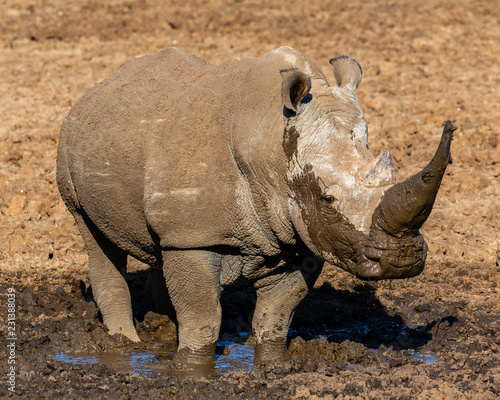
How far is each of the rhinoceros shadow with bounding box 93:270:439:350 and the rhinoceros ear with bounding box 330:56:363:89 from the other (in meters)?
2.46

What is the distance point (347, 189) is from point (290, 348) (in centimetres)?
228

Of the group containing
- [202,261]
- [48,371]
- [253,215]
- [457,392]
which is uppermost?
[253,215]

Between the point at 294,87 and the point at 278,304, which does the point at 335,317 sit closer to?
the point at 278,304

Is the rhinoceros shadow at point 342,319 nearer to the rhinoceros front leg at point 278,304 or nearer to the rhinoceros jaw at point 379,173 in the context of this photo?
the rhinoceros front leg at point 278,304

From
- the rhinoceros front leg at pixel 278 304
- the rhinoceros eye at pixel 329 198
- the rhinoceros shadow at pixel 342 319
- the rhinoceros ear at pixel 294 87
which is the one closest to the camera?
the rhinoceros eye at pixel 329 198

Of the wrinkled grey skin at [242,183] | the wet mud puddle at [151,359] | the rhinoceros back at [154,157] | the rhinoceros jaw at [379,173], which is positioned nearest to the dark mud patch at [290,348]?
the wet mud puddle at [151,359]

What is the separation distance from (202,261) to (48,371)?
56.1 inches

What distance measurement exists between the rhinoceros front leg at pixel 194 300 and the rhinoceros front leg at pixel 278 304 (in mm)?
473

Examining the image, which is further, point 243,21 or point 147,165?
point 243,21

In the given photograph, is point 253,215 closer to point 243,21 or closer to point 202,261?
point 202,261

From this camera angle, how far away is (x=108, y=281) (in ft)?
24.6

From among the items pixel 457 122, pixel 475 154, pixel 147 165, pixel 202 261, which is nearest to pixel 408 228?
pixel 202 261

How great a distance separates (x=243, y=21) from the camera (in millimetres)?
16844

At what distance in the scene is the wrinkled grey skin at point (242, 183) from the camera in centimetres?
504
